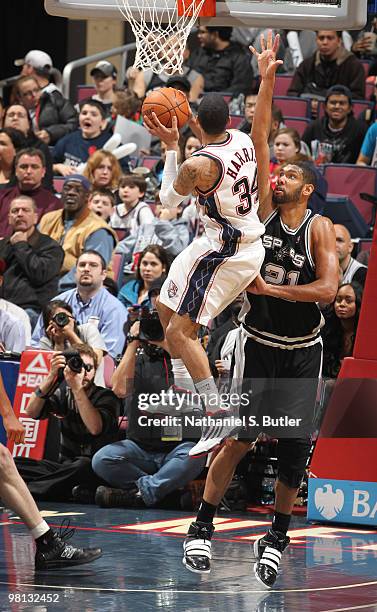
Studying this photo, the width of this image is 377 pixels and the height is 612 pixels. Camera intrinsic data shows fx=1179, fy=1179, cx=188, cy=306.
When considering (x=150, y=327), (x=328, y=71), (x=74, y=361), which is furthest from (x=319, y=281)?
(x=328, y=71)

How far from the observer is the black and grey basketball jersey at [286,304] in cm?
680

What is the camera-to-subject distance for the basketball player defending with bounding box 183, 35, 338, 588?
677 centimetres

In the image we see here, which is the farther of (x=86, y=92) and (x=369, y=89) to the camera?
(x=86, y=92)

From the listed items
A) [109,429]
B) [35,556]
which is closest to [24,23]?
[109,429]

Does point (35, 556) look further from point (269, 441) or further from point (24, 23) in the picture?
point (24, 23)

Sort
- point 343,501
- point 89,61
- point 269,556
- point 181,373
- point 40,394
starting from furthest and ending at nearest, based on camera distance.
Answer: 1. point 89,61
2. point 40,394
3. point 343,501
4. point 181,373
5. point 269,556

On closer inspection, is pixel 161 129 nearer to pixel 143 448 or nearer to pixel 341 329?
pixel 341 329

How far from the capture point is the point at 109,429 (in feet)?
32.0

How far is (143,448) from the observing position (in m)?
9.55

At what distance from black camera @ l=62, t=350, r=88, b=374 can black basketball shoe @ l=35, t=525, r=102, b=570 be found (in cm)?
259

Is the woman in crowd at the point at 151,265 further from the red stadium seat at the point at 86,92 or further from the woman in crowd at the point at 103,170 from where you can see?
the red stadium seat at the point at 86,92

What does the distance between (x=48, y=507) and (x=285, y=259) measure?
11.4ft

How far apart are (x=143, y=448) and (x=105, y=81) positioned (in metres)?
7.32

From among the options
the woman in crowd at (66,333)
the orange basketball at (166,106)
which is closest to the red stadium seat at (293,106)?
the woman in crowd at (66,333)
